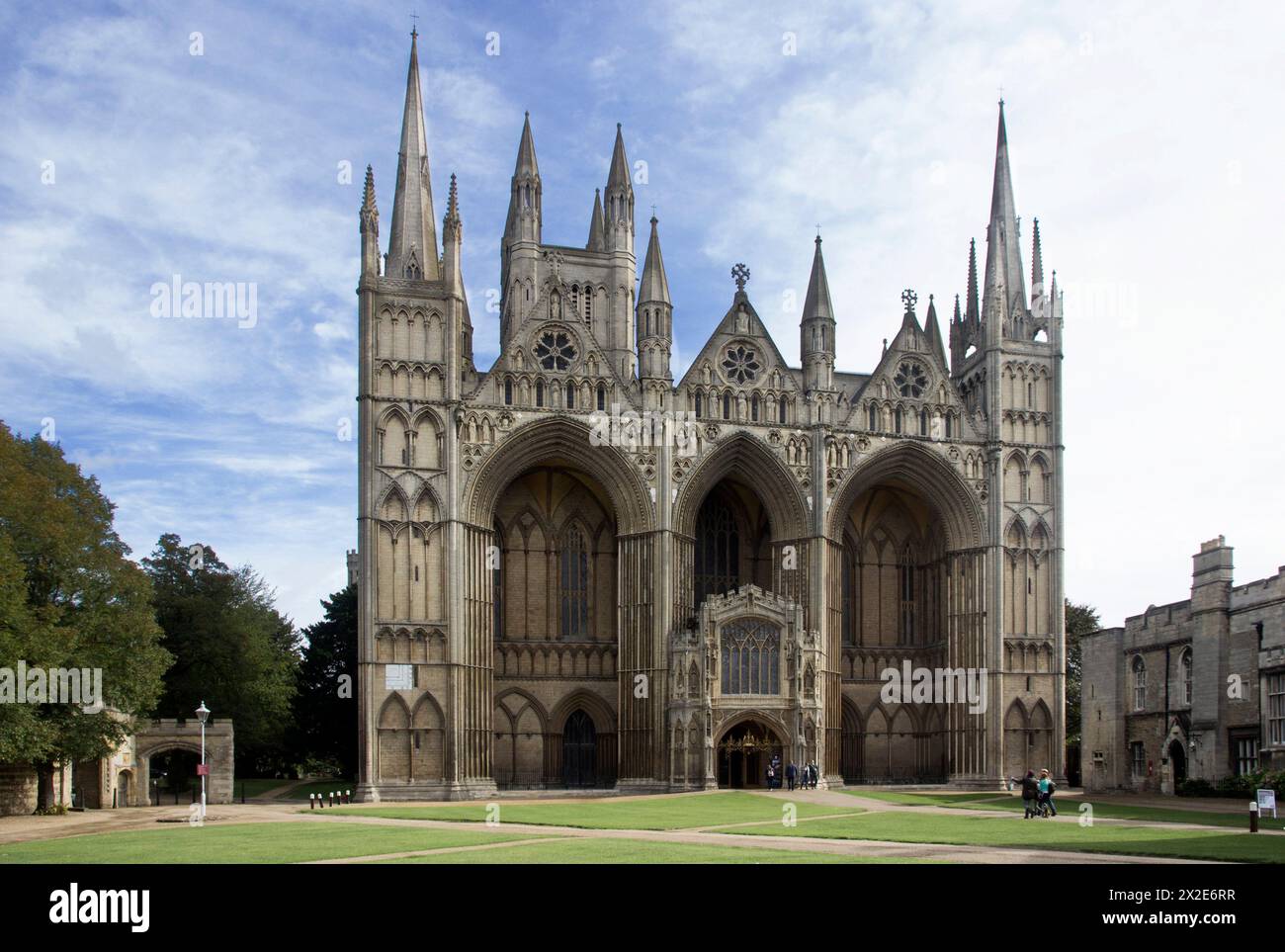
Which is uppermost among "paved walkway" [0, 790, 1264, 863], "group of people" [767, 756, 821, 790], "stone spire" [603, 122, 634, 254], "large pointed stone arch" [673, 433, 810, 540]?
"stone spire" [603, 122, 634, 254]

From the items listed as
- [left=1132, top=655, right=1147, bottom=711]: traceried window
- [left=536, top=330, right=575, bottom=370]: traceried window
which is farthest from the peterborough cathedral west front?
[left=1132, top=655, right=1147, bottom=711]: traceried window

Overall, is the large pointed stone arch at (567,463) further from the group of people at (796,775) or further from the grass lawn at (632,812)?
the grass lawn at (632,812)

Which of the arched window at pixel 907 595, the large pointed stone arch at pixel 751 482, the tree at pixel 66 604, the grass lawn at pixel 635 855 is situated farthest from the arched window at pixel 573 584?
the grass lawn at pixel 635 855

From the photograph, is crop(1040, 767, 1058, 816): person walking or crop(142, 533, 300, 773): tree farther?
crop(142, 533, 300, 773): tree

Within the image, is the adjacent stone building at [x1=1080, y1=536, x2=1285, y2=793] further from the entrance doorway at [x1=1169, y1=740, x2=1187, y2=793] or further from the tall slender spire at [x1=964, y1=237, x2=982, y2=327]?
the tall slender spire at [x1=964, y1=237, x2=982, y2=327]

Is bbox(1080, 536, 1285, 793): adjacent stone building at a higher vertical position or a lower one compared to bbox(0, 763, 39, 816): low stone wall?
higher

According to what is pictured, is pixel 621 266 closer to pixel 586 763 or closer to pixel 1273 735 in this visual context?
pixel 586 763

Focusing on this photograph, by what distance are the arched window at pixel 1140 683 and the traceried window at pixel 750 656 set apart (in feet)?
48.8

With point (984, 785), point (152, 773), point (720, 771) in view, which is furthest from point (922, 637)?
point (152, 773)

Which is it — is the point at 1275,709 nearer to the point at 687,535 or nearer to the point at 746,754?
the point at 746,754

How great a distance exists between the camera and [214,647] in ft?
223

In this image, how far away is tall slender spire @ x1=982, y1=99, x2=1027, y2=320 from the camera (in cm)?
6284

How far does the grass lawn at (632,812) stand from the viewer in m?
34.5

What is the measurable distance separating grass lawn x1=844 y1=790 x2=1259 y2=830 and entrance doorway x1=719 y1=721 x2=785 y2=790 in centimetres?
382
